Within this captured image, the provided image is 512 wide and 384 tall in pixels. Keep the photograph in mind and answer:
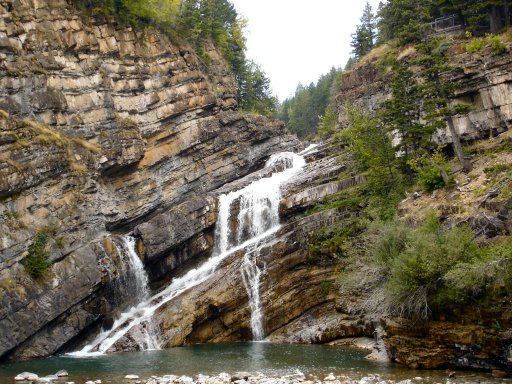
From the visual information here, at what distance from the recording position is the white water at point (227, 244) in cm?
3962

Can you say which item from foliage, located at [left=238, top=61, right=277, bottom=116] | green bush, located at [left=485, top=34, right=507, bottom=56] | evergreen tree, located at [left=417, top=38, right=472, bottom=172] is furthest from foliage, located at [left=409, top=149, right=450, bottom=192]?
foliage, located at [left=238, top=61, right=277, bottom=116]

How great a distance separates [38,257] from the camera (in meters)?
39.4

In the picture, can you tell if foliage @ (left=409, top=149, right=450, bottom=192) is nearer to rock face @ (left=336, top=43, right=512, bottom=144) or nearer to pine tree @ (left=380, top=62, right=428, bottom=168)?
pine tree @ (left=380, top=62, right=428, bottom=168)

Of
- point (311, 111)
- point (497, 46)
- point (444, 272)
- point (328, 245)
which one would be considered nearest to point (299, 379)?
point (444, 272)

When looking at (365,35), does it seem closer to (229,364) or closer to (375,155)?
(375,155)

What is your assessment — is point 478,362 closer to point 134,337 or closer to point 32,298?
point 134,337

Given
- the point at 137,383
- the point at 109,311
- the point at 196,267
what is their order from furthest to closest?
the point at 196,267 < the point at 109,311 < the point at 137,383

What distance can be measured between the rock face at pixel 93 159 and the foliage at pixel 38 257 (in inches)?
10.4

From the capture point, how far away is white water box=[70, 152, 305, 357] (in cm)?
3962

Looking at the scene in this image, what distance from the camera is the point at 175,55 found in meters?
60.2

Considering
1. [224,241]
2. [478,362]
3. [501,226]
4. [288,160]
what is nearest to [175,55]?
[288,160]

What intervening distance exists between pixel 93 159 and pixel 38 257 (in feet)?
36.2

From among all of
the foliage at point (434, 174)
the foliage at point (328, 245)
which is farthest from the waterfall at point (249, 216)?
the foliage at point (434, 174)

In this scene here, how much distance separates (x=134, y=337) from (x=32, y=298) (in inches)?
301
